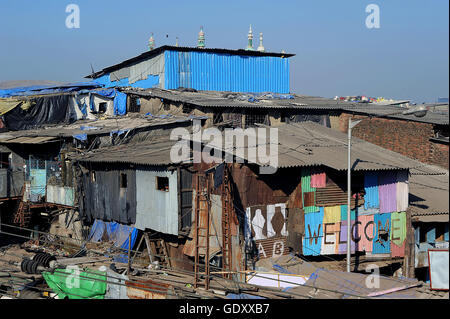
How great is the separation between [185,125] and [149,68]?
9.83 m

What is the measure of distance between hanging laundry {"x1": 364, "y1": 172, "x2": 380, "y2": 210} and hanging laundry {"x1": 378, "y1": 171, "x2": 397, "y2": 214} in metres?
0.23

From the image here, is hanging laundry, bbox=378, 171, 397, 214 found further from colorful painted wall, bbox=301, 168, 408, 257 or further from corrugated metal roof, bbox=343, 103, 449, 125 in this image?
corrugated metal roof, bbox=343, 103, 449, 125

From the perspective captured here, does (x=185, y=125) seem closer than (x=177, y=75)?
Yes

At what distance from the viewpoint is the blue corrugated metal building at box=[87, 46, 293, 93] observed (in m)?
32.1

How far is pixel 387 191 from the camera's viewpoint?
21859 millimetres

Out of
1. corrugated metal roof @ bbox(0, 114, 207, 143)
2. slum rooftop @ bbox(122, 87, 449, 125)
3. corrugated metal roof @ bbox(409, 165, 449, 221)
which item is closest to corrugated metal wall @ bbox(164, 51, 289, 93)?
slum rooftop @ bbox(122, 87, 449, 125)

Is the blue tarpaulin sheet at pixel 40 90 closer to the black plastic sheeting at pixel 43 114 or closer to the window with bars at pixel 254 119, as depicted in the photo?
the black plastic sheeting at pixel 43 114

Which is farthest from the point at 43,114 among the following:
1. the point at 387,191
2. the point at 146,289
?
the point at 387,191

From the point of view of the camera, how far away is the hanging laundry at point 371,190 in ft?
69.6

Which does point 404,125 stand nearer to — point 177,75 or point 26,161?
point 177,75

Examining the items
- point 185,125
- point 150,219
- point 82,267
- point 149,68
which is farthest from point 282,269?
point 149,68
